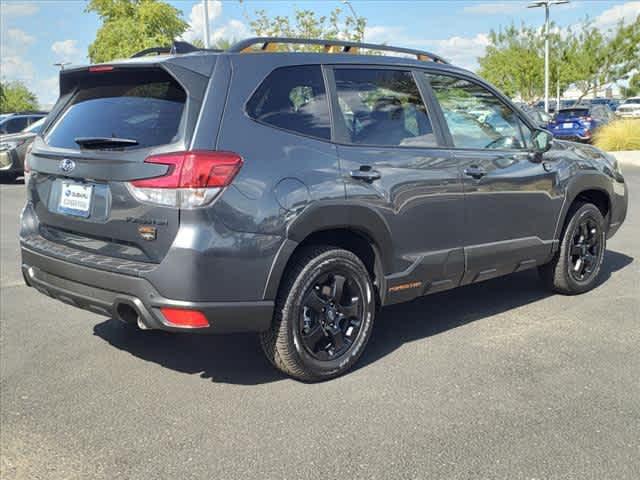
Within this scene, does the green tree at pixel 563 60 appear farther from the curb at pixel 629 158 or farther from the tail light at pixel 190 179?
the tail light at pixel 190 179

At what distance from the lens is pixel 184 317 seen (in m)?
3.40

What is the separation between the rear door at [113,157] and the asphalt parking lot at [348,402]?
858mm

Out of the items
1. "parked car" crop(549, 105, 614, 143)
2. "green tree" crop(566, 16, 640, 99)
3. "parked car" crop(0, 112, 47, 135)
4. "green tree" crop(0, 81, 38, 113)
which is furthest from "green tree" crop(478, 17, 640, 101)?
"green tree" crop(0, 81, 38, 113)

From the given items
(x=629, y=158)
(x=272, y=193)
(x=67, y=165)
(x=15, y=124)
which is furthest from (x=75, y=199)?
(x=629, y=158)

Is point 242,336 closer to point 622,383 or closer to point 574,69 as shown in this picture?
point 622,383

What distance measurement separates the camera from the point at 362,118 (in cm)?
412

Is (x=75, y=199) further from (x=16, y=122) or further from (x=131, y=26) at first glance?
(x=131, y=26)

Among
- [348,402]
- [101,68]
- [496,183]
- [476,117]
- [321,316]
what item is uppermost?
[101,68]

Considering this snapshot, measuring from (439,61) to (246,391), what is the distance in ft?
8.68

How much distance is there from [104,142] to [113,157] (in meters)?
0.17

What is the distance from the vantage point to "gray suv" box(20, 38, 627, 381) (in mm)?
3387

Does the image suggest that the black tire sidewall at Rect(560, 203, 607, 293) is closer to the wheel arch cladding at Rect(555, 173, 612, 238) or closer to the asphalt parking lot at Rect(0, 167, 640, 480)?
the wheel arch cladding at Rect(555, 173, 612, 238)

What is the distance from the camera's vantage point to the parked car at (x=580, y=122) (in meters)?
24.5

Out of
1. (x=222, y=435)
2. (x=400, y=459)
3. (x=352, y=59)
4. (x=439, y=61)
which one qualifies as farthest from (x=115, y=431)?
(x=439, y=61)
